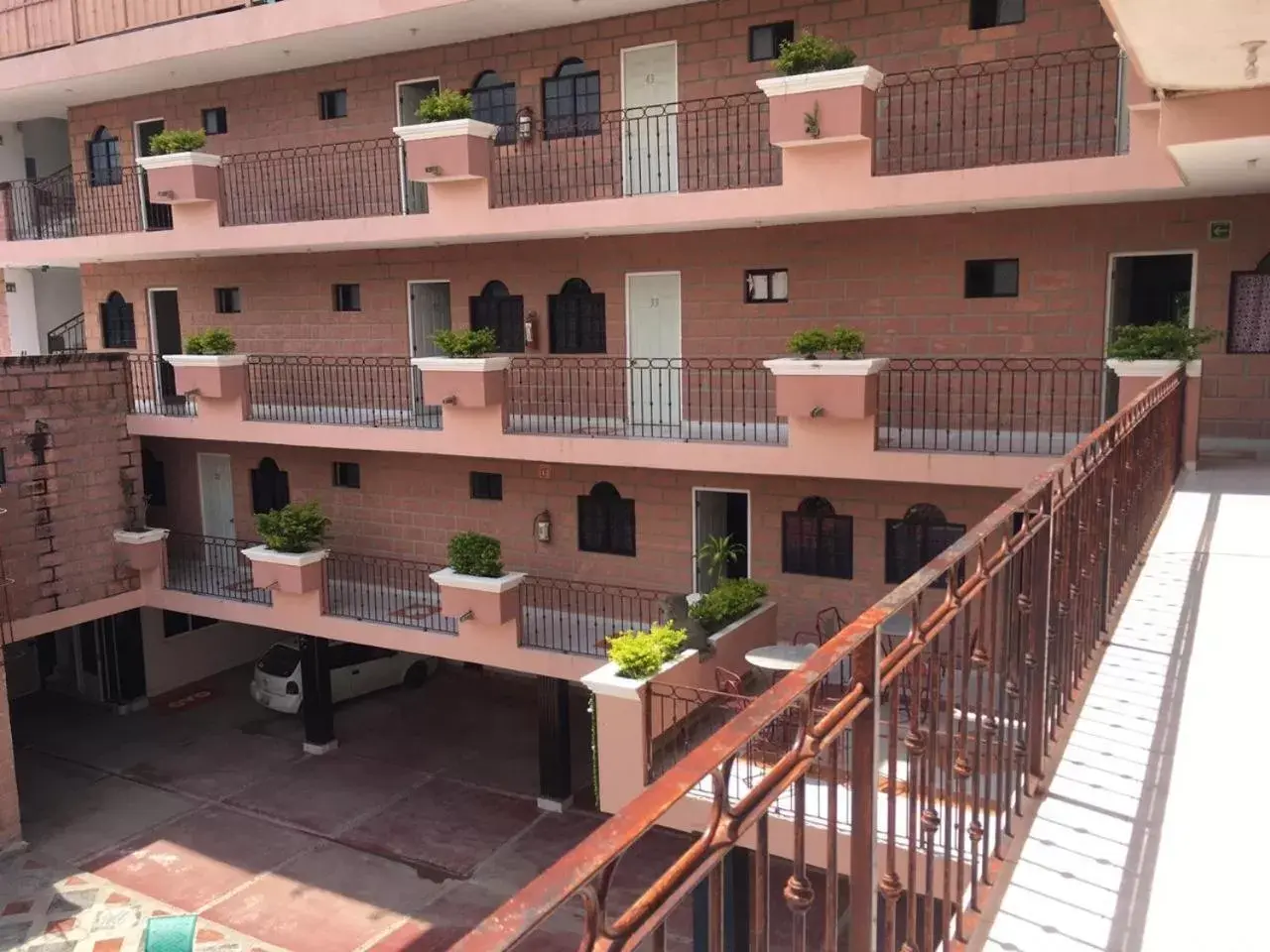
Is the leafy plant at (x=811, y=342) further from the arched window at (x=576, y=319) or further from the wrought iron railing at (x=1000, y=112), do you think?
the arched window at (x=576, y=319)

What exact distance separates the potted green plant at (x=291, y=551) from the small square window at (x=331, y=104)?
628cm

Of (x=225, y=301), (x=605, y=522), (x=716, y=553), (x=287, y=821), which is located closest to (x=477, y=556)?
(x=605, y=522)

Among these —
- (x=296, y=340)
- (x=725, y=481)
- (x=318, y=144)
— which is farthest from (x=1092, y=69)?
(x=296, y=340)

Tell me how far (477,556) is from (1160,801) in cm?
1161

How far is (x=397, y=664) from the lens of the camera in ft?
70.6

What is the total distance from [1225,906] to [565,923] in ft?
36.7

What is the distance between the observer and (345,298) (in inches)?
717

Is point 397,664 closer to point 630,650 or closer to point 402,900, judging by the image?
point 402,900

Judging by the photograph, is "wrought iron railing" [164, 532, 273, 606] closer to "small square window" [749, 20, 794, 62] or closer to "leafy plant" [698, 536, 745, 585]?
"leafy plant" [698, 536, 745, 585]

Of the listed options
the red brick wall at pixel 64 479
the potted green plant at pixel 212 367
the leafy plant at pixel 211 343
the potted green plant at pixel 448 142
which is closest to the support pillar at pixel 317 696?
the red brick wall at pixel 64 479

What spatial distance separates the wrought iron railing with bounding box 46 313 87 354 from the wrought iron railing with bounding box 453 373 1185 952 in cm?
2199

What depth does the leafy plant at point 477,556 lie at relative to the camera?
14.8 metres

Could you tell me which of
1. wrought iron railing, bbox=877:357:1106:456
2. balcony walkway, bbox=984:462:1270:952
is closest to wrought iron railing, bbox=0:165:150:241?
wrought iron railing, bbox=877:357:1106:456

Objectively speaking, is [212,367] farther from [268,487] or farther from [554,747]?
[554,747]
